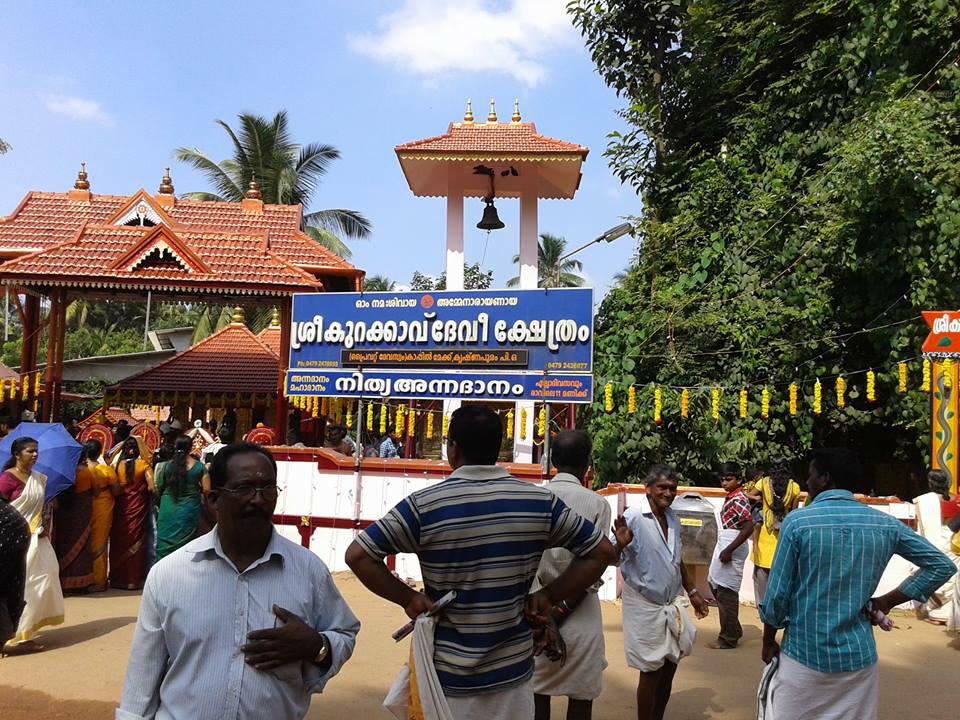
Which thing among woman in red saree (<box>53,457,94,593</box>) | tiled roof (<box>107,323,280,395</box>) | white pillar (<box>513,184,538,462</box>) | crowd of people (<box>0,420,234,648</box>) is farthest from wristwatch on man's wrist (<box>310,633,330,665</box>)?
tiled roof (<box>107,323,280,395</box>)

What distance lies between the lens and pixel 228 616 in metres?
2.23

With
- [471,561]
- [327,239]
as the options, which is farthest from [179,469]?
[327,239]

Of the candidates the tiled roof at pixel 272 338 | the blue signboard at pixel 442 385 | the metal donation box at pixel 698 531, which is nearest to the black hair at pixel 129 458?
the blue signboard at pixel 442 385

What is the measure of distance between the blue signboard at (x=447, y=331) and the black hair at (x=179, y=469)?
3.63 metres

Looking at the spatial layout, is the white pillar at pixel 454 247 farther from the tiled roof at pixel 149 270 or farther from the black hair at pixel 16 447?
the black hair at pixel 16 447

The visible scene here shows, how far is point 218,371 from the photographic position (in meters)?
17.8

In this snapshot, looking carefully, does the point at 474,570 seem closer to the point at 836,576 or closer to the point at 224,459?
the point at 224,459

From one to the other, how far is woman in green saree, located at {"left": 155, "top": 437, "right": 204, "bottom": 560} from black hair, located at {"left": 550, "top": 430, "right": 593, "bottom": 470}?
15.1 ft

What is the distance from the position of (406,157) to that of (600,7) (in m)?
5.49

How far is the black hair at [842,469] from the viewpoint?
11.6 ft

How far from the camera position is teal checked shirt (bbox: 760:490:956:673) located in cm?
337

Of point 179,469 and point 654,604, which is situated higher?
point 179,469

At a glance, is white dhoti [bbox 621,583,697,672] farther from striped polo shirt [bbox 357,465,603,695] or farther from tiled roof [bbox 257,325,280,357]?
tiled roof [bbox 257,325,280,357]

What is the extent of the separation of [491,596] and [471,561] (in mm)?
140
